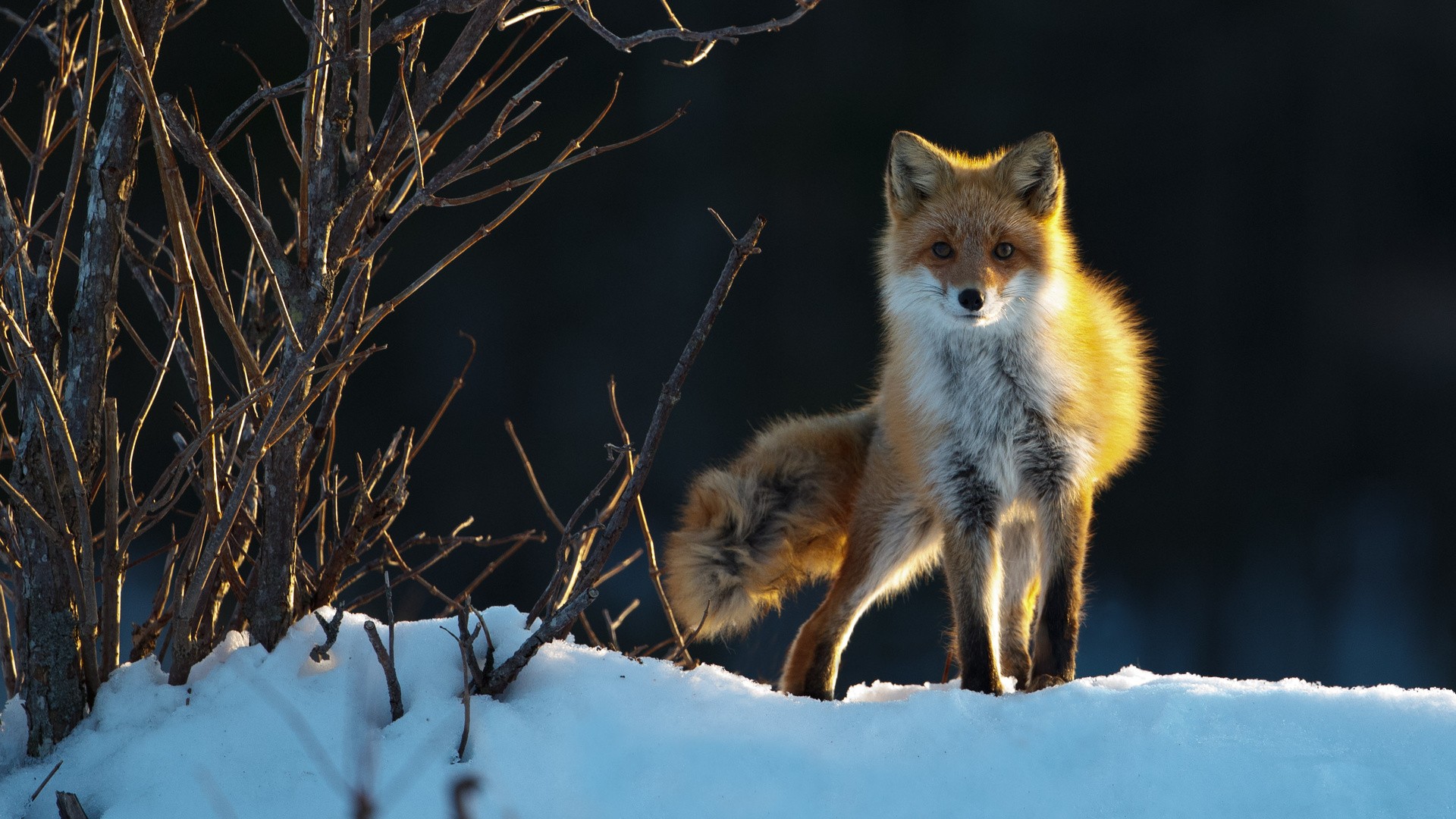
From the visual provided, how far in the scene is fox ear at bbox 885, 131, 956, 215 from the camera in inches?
84.7

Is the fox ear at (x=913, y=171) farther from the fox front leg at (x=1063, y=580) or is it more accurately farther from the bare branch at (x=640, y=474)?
the bare branch at (x=640, y=474)

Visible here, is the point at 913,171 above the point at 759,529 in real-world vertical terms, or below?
above

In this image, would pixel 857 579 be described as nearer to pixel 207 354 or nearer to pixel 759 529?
pixel 759 529

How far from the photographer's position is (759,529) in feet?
7.26

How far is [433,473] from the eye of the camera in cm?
383

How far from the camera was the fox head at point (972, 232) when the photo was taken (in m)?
1.97

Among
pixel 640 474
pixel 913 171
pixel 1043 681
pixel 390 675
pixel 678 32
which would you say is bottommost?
pixel 1043 681

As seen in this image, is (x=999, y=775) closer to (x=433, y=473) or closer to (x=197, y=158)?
(x=197, y=158)

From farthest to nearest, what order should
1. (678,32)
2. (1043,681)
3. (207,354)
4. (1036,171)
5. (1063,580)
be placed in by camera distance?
(1036,171) < (1063,580) < (1043,681) < (207,354) < (678,32)

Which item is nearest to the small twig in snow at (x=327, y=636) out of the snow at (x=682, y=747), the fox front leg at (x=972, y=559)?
the snow at (x=682, y=747)

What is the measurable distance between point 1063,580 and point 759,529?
0.61 m

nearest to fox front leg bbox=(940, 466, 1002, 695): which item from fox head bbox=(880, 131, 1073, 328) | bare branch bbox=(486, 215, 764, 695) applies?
fox head bbox=(880, 131, 1073, 328)

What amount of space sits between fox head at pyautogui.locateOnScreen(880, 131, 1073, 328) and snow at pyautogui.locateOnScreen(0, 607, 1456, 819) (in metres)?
0.78

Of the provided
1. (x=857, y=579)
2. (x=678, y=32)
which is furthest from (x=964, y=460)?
(x=678, y=32)
